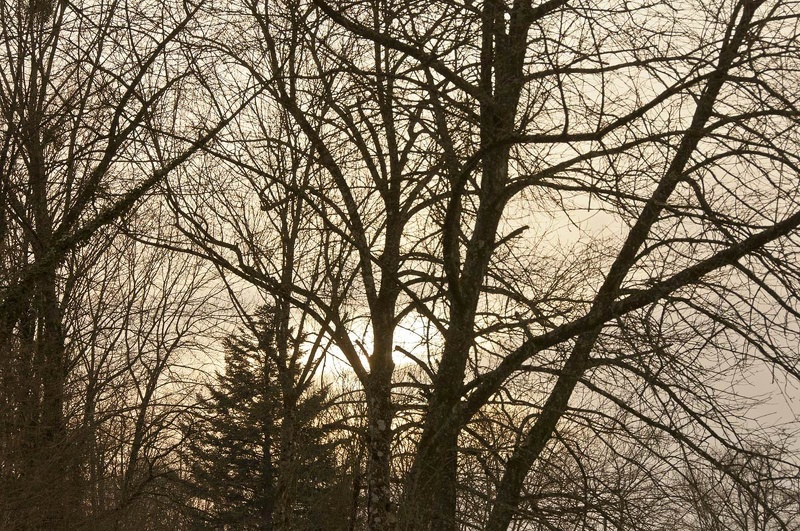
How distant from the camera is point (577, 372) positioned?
721cm

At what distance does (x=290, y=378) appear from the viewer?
13383mm

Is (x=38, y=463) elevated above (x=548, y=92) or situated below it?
below

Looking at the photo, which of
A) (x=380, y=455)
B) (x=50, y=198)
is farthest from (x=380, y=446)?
(x=50, y=198)

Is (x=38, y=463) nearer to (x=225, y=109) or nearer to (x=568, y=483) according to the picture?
(x=225, y=109)

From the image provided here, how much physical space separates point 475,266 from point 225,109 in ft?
11.0

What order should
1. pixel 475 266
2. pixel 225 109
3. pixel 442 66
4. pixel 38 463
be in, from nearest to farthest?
1. pixel 442 66
2. pixel 475 266
3. pixel 225 109
4. pixel 38 463

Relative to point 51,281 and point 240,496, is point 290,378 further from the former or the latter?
point 240,496

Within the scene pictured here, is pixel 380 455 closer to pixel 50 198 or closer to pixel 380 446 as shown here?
pixel 380 446

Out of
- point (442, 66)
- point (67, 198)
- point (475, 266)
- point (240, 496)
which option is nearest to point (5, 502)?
point (67, 198)

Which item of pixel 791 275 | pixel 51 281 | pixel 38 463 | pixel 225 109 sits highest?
pixel 225 109

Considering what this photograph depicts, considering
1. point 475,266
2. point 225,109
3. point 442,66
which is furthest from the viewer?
point 225,109

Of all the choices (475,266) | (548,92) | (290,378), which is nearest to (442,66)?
(548,92)

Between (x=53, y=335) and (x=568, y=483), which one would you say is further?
(x=53, y=335)

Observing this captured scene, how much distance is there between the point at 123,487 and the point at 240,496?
1121 centimetres
